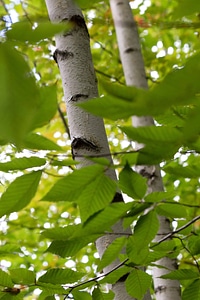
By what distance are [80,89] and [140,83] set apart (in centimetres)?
109

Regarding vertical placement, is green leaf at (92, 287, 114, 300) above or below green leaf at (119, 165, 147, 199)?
below

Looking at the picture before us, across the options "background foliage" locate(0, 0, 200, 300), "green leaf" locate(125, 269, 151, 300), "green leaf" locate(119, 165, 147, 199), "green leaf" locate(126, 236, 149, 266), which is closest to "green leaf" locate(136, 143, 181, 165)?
"background foliage" locate(0, 0, 200, 300)

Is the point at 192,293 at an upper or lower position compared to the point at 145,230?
lower

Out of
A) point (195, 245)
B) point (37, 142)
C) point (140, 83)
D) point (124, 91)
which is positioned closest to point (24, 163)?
point (37, 142)

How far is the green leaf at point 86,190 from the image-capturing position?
0.57 meters

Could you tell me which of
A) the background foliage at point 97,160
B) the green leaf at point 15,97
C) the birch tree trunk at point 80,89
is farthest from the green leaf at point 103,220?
the green leaf at point 15,97

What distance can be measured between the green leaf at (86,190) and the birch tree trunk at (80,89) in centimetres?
21

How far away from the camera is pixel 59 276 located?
31.4 inches

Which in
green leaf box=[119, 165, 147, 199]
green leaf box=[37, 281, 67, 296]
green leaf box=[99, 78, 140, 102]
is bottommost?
green leaf box=[37, 281, 67, 296]

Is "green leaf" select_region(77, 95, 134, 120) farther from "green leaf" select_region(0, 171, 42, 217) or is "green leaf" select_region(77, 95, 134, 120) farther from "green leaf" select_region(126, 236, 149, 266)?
"green leaf" select_region(126, 236, 149, 266)

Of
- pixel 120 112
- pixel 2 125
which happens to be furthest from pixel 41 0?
pixel 2 125

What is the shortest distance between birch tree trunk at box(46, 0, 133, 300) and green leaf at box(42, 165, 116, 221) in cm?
21

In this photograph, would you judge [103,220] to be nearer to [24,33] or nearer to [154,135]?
[154,135]

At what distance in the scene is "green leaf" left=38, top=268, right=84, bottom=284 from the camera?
794mm
